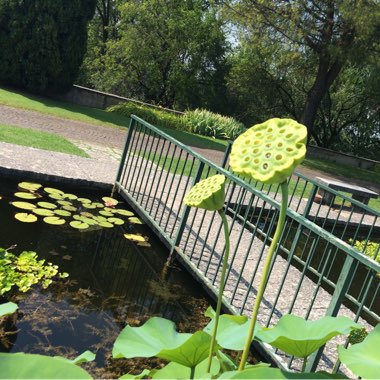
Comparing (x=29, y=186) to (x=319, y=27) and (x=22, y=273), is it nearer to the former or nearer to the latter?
(x=22, y=273)

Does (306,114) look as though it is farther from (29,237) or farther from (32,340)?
(32,340)

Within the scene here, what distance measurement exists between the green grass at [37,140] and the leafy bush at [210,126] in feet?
28.4

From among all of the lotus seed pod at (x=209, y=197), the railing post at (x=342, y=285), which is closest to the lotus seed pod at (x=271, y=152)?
the lotus seed pod at (x=209, y=197)

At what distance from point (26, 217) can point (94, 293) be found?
1.41m

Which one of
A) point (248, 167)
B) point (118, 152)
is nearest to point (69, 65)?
point (118, 152)

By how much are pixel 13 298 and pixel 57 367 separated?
2.68 meters

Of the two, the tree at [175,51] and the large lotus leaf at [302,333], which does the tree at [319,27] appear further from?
the large lotus leaf at [302,333]

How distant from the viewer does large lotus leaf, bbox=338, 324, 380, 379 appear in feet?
3.05

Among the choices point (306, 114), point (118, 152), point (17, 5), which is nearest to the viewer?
point (118, 152)

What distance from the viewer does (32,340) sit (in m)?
2.85

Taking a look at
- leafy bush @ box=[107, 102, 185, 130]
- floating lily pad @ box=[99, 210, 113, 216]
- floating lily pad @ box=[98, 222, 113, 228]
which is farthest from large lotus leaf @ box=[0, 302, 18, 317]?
leafy bush @ box=[107, 102, 185, 130]

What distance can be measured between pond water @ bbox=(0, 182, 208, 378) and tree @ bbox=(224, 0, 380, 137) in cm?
1075

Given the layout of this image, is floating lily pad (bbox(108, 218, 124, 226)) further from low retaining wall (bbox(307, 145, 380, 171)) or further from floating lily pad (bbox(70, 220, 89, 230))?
low retaining wall (bbox(307, 145, 380, 171))

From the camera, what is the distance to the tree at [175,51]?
23.0 m
